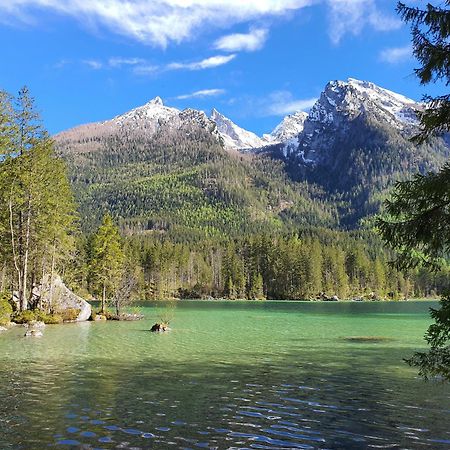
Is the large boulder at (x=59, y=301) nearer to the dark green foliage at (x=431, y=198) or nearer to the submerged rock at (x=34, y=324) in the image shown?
the submerged rock at (x=34, y=324)

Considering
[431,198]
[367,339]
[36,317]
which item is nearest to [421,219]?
[431,198]

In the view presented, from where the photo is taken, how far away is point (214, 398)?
1653 cm

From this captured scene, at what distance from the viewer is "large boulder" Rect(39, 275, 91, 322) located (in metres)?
51.1

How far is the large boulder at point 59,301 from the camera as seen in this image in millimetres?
51094

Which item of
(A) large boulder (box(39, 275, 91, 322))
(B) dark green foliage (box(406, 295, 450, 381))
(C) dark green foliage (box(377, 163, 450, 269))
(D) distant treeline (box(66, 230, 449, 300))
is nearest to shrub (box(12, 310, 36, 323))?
(A) large boulder (box(39, 275, 91, 322))

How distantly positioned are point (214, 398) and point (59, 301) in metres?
41.1

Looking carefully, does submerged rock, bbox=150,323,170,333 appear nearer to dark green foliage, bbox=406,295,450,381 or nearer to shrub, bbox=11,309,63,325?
shrub, bbox=11,309,63,325

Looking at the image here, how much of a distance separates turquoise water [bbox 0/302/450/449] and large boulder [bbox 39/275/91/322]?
66.7 feet

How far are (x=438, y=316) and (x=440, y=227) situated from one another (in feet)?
7.52

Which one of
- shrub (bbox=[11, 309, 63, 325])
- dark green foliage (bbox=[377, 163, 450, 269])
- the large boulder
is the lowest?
shrub (bbox=[11, 309, 63, 325])

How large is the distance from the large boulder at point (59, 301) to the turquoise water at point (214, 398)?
20.3m

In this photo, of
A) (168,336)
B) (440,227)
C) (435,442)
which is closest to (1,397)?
(435,442)

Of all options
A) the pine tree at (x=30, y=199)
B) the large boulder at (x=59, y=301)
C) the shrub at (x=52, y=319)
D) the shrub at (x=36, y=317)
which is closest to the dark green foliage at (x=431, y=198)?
the pine tree at (x=30, y=199)

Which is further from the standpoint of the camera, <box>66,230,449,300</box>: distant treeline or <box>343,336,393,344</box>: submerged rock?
<box>66,230,449,300</box>: distant treeline
